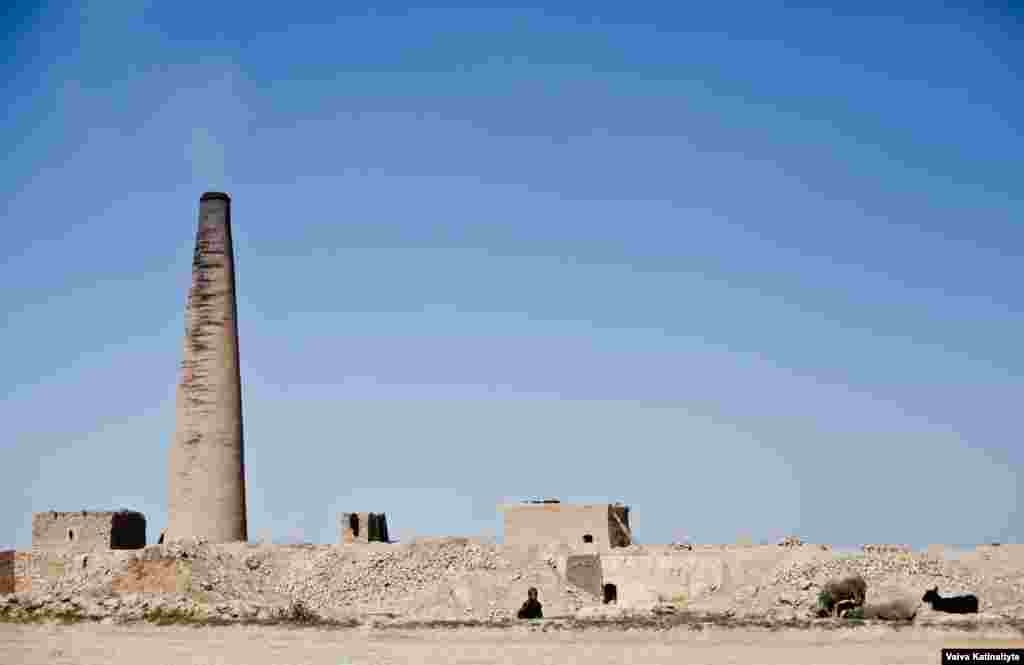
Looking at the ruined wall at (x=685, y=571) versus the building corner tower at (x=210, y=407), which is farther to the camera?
the building corner tower at (x=210, y=407)

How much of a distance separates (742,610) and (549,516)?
22.0ft

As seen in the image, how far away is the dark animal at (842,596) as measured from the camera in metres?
24.9

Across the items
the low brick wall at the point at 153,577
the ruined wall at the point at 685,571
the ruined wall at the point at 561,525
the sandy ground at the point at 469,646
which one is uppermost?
the ruined wall at the point at 561,525

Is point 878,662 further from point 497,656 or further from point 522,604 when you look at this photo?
point 522,604

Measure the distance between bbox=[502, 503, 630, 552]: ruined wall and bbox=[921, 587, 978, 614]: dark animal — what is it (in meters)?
7.84

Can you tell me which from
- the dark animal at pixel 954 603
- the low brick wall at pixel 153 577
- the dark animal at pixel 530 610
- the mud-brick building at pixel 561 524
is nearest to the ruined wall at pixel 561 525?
the mud-brick building at pixel 561 524

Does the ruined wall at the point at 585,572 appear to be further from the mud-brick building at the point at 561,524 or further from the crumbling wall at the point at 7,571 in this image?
the crumbling wall at the point at 7,571

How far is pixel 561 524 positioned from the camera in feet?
102

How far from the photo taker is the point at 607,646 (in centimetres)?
2189

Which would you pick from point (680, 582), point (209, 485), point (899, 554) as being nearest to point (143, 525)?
point (209, 485)

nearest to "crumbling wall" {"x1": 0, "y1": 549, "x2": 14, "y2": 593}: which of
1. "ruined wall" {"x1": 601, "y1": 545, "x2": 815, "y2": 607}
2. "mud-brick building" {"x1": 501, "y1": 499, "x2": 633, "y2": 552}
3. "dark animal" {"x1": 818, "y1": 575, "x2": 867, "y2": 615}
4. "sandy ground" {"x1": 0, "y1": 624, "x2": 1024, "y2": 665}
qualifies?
"sandy ground" {"x1": 0, "y1": 624, "x2": 1024, "y2": 665}

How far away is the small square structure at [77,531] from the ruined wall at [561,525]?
915cm

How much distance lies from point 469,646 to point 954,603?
29.5 feet

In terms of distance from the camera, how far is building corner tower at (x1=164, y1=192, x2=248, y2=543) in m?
31.2
